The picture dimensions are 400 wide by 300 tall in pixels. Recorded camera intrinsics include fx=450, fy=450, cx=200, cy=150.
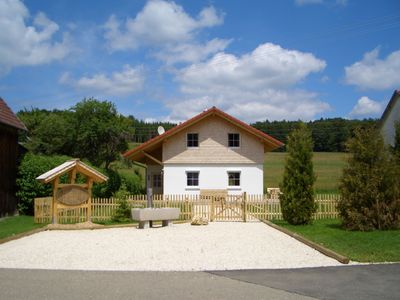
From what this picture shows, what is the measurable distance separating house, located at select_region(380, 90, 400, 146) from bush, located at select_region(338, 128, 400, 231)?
14.7 metres

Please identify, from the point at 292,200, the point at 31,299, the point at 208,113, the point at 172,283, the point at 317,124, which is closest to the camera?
the point at 31,299

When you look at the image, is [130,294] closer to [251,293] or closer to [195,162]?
[251,293]

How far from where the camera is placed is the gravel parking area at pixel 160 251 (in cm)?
981

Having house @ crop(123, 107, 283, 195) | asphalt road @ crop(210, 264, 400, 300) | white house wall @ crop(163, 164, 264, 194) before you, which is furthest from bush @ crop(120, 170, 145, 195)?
asphalt road @ crop(210, 264, 400, 300)

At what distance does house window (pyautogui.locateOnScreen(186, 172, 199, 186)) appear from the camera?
3122 cm

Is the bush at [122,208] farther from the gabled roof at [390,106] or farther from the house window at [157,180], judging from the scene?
the gabled roof at [390,106]

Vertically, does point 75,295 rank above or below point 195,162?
below

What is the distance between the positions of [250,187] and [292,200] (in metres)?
13.5

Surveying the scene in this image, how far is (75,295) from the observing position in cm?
707

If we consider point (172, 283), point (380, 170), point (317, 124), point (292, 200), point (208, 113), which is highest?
point (317, 124)

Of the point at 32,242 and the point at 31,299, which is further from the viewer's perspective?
the point at 32,242

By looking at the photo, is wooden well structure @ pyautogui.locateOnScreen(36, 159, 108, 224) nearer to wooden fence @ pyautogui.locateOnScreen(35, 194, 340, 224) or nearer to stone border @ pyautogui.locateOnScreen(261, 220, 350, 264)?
wooden fence @ pyautogui.locateOnScreen(35, 194, 340, 224)

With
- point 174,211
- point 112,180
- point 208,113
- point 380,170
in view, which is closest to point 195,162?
point 208,113

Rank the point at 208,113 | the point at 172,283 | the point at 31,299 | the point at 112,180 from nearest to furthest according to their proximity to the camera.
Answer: the point at 31,299 → the point at 172,283 → the point at 208,113 → the point at 112,180
